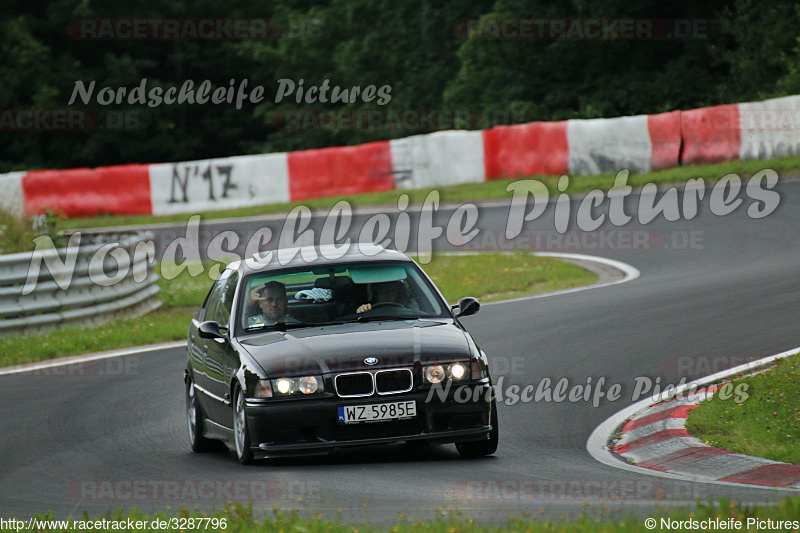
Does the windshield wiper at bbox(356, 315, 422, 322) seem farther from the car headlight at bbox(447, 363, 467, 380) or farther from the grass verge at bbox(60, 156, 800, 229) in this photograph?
the grass verge at bbox(60, 156, 800, 229)

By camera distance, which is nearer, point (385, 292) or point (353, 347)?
point (353, 347)

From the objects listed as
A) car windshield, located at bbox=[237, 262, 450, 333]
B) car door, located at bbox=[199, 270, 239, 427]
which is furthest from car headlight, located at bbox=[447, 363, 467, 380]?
car door, located at bbox=[199, 270, 239, 427]

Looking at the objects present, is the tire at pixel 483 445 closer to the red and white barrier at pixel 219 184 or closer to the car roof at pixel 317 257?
the car roof at pixel 317 257

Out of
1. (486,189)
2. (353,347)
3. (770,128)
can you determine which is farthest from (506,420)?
(486,189)

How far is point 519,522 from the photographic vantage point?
5613 millimetres

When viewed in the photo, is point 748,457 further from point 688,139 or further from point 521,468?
point 688,139

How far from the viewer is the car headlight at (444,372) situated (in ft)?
25.7

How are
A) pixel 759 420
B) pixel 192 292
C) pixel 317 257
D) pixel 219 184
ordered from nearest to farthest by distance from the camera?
1. pixel 759 420
2. pixel 317 257
3. pixel 192 292
4. pixel 219 184

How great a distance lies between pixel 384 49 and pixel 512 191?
19.2 metres

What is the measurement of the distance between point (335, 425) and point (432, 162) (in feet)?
70.1

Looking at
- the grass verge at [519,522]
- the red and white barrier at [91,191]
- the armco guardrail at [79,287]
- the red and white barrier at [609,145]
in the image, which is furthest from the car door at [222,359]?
the red and white barrier at [91,191]

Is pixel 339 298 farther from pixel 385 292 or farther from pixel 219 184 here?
pixel 219 184

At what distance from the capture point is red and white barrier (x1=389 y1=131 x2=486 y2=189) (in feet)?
93.8

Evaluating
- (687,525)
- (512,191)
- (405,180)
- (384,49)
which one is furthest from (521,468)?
(384,49)
